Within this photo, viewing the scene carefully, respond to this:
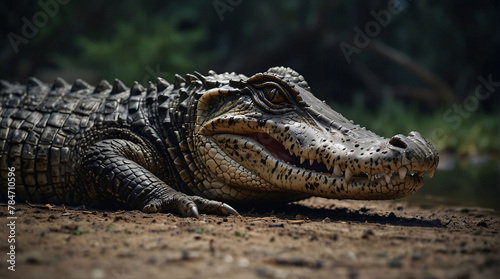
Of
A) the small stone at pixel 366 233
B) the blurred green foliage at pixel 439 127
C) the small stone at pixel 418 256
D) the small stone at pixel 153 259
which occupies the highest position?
the blurred green foliage at pixel 439 127

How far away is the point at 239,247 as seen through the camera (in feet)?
7.45

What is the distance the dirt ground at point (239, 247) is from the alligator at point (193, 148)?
1.04 feet

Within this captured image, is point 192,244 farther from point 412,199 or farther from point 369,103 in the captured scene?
point 369,103

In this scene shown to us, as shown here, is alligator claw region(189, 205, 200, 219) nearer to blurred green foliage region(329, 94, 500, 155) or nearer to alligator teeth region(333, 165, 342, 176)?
alligator teeth region(333, 165, 342, 176)

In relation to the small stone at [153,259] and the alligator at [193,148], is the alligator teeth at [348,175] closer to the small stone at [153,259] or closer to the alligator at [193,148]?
the alligator at [193,148]

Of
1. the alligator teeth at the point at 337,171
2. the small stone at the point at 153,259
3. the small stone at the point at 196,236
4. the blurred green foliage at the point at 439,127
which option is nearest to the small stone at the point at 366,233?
the alligator teeth at the point at 337,171

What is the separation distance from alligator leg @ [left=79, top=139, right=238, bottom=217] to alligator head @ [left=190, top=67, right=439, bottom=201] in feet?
1.49

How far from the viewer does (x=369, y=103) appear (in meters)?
17.6

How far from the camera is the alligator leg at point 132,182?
3.35m

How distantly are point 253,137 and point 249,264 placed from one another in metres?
1.86

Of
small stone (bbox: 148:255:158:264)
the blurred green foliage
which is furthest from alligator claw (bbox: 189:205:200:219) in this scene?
the blurred green foliage

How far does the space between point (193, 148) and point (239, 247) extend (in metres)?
1.80

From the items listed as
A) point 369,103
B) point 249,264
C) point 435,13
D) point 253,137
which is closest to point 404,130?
point 369,103

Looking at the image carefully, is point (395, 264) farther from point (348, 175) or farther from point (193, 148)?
point (193, 148)
